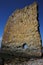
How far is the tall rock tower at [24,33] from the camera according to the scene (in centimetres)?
1290

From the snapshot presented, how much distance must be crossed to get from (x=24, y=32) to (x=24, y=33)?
0.28ft

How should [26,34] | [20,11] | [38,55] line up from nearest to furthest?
1. [38,55]
2. [26,34]
3. [20,11]

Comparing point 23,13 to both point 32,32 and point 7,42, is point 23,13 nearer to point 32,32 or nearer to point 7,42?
point 32,32

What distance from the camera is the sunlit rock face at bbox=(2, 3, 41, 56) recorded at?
42.3 ft

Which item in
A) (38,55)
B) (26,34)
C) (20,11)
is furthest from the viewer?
(20,11)

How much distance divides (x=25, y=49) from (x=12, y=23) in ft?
8.68

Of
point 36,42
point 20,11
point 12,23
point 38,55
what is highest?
point 20,11

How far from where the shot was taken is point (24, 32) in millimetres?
13438

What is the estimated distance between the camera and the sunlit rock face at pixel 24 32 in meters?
12.9

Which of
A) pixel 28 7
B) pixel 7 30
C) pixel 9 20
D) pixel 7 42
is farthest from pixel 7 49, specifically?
pixel 28 7

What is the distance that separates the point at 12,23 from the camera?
14.3 metres

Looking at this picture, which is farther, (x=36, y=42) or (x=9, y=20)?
(x=9, y=20)

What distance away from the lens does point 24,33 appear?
44.0ft

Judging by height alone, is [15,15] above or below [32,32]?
above
